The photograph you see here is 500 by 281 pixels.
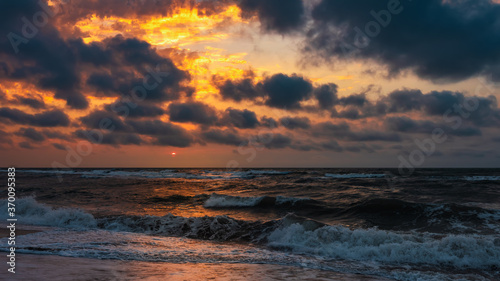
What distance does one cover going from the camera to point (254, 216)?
65.0ft

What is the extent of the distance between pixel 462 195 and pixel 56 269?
1015 inches

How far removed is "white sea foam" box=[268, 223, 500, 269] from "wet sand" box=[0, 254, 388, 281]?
269cm

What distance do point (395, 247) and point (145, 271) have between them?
785 centimetres

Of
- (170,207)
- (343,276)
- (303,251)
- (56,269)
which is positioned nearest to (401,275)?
(343,276)

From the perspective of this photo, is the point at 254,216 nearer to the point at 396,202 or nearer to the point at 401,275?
the point at 396,202

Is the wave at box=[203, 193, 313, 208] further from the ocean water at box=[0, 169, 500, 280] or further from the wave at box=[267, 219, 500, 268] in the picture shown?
the wave at box=[267, 219, 500, 268]

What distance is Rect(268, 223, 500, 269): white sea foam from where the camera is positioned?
36.2ft

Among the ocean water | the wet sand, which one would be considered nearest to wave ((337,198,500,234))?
the ocean water

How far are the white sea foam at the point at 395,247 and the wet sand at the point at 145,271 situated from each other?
2.69 metres

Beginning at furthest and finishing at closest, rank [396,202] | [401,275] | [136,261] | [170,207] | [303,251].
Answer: [170,207]
[396,202]
[303,251]
[136,261]
[401,275]

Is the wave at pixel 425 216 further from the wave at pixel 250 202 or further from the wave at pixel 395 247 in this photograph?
A: the wave at pixel 250 202

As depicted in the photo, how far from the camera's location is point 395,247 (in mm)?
11750

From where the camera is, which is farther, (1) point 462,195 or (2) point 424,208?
(1) point 462,195

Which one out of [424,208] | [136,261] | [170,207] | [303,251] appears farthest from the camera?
[170,207]
